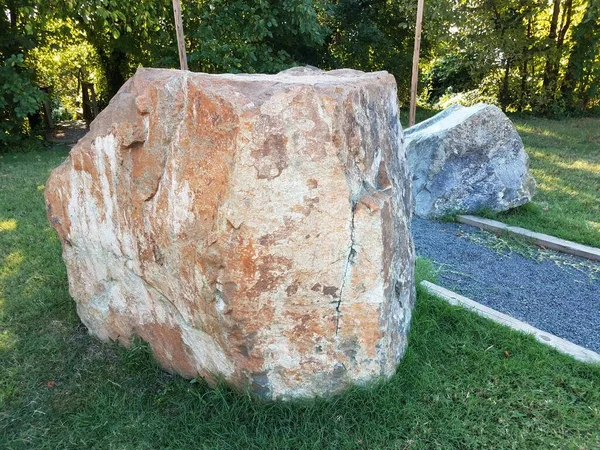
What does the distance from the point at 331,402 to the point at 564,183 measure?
5.32m

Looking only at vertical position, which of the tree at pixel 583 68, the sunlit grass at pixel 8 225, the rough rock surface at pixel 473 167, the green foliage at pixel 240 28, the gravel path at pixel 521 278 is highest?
the green foliage at pixel 240 28

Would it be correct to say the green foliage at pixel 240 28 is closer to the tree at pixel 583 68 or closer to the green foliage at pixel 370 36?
the green foliage at pixel 370 36

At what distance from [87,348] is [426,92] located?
14300 millimetres

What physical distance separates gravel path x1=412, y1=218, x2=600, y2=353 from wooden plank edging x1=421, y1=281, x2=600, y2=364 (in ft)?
0.81

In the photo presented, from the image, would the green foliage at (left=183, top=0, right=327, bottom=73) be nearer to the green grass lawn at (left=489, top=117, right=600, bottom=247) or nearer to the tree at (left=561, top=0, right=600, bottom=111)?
the green grass lawn at (left=489, top=117, right=600, bottom=247)

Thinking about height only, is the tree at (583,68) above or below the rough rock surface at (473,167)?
above

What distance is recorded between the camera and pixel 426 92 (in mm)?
15266

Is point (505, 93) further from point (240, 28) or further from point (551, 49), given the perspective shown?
point (240, 28)

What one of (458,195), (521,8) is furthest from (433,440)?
(521,8)

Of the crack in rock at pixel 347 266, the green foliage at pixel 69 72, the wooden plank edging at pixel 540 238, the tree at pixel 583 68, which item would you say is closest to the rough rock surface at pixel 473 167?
the wooden plank edging at pixel 540 238

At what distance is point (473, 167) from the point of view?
5117mm

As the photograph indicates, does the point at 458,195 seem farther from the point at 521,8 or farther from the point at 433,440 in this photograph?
the point at 521,8

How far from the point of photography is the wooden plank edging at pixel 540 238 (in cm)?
428

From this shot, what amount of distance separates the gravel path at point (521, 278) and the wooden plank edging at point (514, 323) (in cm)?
25
